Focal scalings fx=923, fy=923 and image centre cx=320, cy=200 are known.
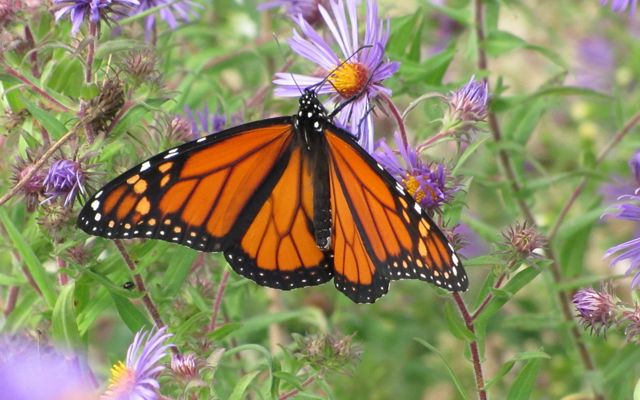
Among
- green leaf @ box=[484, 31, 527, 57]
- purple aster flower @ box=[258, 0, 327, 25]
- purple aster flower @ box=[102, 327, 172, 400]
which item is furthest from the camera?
green leaf @ box=[484, 31, 527, 57]

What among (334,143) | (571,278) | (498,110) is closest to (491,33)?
(498,110)

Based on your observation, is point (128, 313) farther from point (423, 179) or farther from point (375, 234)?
point (423, 179)

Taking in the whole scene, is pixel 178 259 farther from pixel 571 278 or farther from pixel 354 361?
pixel 571 278

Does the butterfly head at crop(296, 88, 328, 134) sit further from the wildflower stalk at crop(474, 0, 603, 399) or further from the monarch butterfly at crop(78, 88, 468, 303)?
the wildflower stalk at crop(474, 0, 603, 399)

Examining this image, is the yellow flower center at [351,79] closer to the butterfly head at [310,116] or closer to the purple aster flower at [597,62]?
the butterfly head at [310,116]

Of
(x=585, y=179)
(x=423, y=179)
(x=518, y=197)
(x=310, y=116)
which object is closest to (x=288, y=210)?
(x=310, y=116)

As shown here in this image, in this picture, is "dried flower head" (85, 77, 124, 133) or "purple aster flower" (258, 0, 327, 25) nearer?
"dried flower head" (85, 77, 124, 133)

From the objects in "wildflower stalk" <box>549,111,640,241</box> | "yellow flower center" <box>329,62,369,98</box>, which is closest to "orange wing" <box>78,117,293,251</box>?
"yellow flower center" <box>329,62,369,98</box>
